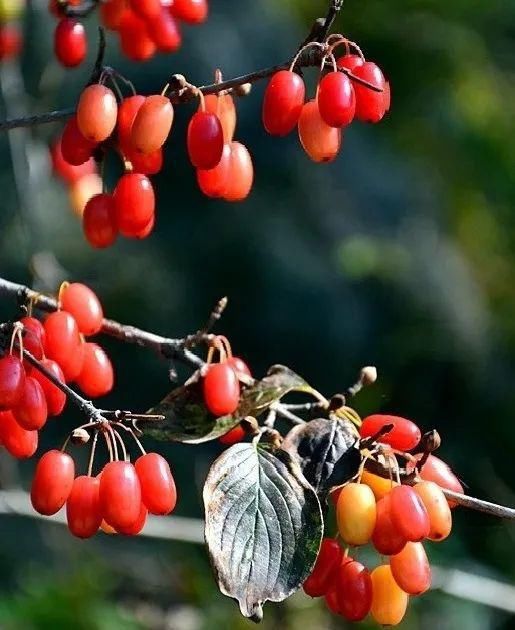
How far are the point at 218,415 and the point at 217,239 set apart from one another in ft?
5.78

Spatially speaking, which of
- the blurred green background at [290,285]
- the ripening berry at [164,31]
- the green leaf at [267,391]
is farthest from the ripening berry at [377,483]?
the blurred green background at [290,285]

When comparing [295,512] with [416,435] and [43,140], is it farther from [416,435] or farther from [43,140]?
[43,140]

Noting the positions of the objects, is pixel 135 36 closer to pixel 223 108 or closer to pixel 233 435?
pixel 223 108

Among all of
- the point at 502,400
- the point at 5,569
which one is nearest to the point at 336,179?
the point at 502,400

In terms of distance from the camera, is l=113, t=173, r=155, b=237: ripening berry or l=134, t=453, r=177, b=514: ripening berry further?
l=113, t=173, r=155, b=237: ripening berry

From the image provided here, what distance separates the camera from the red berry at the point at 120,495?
35.6 inches

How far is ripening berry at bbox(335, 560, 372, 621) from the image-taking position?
953 mm

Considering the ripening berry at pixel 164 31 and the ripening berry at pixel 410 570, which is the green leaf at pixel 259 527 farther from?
the ripening berry at pixel 164 31

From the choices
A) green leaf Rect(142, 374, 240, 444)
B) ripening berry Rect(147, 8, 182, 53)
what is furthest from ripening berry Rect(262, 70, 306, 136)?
ripening berry Rect(147, 8, 182, 53)

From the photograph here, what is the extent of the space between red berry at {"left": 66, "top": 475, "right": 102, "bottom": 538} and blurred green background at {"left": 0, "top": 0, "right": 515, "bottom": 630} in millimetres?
1284

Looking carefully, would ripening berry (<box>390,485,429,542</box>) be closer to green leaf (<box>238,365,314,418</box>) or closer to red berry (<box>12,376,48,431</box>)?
green leaf (<box>238,365,314,418</box>)

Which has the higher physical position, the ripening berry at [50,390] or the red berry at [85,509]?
the ripening berry at [50,390]

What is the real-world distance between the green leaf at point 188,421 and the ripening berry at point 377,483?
122 millimetres

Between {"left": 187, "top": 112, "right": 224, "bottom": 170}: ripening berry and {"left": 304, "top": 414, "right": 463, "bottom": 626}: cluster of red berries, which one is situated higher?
{"left": 187, "top": 112, "right": 224, "bottom": 170}: ripening berry
